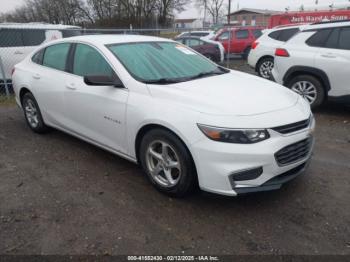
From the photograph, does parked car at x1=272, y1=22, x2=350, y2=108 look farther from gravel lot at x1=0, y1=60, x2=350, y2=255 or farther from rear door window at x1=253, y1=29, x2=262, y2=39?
rear door window at x1=253, y1=29, x2=262, y2=39

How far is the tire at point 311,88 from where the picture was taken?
6.32m

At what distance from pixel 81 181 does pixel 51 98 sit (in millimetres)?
1462

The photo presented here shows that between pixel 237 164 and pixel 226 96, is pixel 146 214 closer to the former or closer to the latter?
pixel 237 164

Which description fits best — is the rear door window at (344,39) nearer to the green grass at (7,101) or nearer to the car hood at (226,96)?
the car hood at (226,96)

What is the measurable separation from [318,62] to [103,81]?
4.54 meters

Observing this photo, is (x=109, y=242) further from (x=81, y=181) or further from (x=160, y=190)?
(x=81, y=181)

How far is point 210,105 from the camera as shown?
301cm

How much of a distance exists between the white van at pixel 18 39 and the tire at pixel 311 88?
6521mm

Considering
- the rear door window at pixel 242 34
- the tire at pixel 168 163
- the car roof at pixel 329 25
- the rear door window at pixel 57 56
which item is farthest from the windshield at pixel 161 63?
the rear door window at pixel 242 34

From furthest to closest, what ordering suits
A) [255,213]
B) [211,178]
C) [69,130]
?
[69,130], [255,213], [211,178]

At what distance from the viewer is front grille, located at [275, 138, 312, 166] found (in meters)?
2.92

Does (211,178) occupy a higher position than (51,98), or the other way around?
(51,98)

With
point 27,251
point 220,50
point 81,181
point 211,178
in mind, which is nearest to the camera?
point 27,251

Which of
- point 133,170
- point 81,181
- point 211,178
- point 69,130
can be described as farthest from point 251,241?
point 69,130
